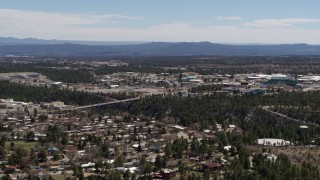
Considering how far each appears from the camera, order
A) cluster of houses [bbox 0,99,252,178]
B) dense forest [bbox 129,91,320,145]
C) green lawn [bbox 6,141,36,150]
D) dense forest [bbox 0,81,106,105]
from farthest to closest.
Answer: dense forest [bbox 0,81,106,105] → dense forest [bbox 129,91,320,145] → green lawn [bbox 6,141,36,150] → cluster of houses [bbox 0,99,252,178]

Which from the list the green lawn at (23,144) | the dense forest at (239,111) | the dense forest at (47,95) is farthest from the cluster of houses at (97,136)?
the dense forest at (47,95)

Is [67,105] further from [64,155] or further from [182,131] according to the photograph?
[64,155]

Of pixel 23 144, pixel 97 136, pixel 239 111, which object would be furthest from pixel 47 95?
pixel 23 144

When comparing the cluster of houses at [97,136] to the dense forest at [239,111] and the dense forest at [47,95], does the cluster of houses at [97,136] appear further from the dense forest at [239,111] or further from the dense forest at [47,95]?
the dense forest at [47,95]

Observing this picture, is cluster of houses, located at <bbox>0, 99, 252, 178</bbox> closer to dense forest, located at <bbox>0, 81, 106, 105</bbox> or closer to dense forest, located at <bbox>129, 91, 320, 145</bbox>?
dense forest, located at <bbox>129, 91, 320, 145</bbox>

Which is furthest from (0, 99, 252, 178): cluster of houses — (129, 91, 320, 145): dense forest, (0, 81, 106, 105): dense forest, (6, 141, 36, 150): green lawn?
(0, 81, 106, 105): dense forest

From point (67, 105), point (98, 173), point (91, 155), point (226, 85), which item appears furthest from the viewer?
point (226, 85)

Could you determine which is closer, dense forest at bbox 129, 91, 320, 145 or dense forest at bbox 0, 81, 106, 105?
dense forest at bbox 129, 91, 320, 145

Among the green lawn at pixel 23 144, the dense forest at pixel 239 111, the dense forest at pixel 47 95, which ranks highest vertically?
the dense forest at pixel 239 111

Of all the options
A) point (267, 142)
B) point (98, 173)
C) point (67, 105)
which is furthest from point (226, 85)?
point (98, 173)

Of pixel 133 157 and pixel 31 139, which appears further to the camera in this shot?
pixel 31 139

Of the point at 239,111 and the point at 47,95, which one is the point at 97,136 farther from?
the point at 47,95
